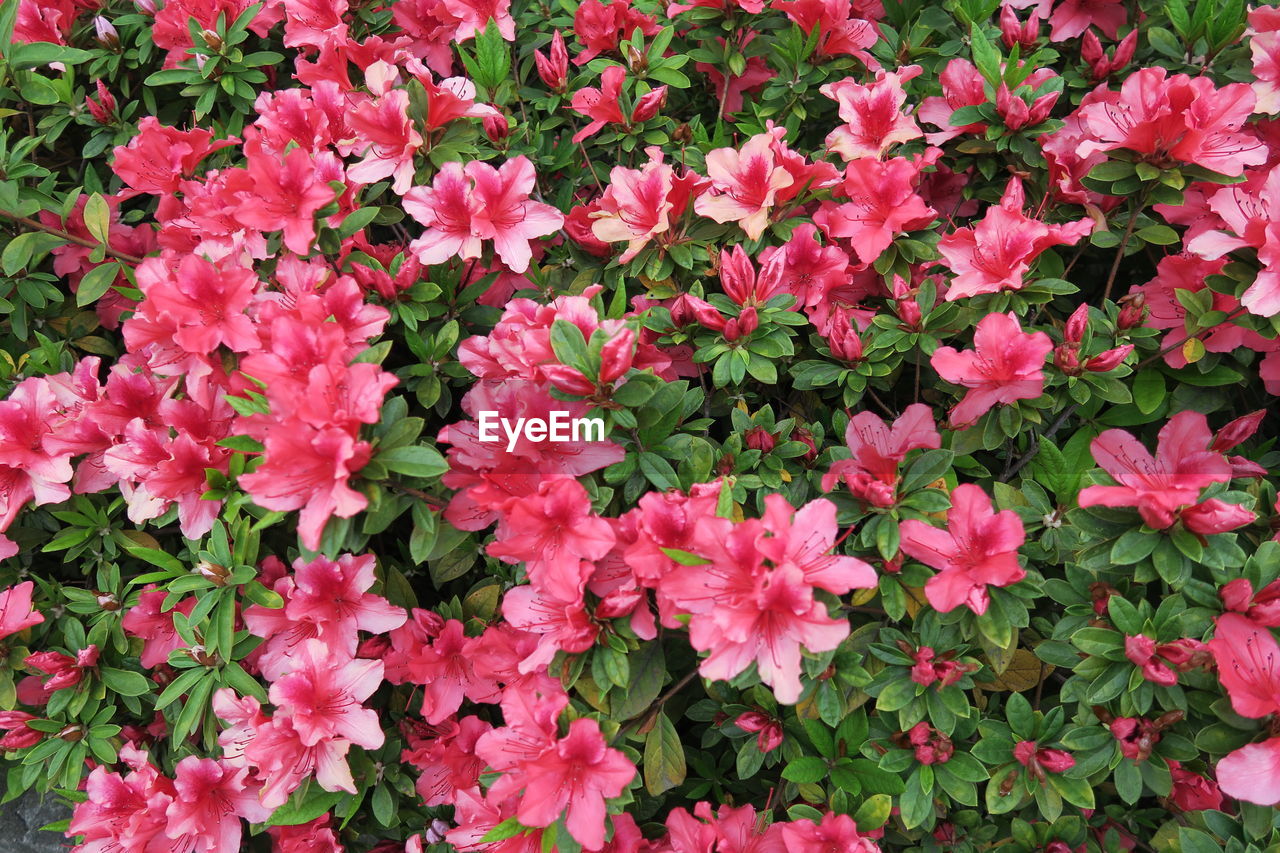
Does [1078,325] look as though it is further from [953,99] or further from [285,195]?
[285,195]

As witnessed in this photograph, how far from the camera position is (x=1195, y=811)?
1.62m

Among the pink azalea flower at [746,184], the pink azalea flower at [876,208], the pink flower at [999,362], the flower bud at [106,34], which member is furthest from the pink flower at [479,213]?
the flower bud at [106,34]

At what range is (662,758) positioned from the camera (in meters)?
1.62

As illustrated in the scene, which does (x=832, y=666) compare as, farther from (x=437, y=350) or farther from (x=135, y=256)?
(x=135, y=256)

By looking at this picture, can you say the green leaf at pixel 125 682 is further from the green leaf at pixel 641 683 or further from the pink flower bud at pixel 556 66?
the pink flower bud at pixel 556 66

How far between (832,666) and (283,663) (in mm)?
1118

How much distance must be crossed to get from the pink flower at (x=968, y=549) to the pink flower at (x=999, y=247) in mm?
430

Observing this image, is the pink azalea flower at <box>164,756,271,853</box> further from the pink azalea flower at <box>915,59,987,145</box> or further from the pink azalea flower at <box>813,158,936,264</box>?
the pink azalea flower at <box>915,59,987,145</box>

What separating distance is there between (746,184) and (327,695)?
51.2 inches

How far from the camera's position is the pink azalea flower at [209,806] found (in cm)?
Result: 172

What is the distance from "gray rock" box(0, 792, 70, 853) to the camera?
2.32 m

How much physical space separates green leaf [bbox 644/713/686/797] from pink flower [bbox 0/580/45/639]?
1.31 m

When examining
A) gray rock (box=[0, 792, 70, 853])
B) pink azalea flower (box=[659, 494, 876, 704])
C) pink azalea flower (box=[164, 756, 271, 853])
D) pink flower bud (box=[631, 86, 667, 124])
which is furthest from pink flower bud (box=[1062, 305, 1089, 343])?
gray rock (box=[0, 792, 70, 853])

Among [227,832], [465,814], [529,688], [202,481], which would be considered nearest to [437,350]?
[202,481]
